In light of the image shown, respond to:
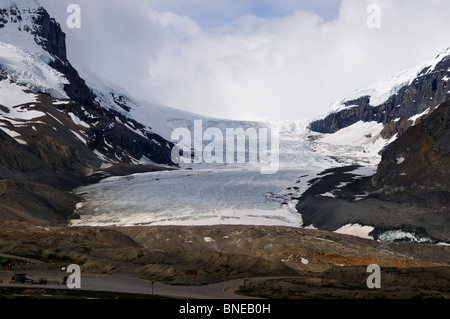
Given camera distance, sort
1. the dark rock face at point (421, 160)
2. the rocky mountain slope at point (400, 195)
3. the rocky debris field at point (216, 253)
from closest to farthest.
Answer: the rocky debris field at point (216, 253), the rocky mountain slope at point (400, 195), the dark rock face at point (421, 160)

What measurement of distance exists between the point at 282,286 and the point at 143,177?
344 feet

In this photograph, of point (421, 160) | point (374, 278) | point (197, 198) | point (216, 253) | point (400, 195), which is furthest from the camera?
point (197, 198)

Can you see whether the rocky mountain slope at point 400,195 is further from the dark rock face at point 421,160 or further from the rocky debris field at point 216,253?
the rocky debris field at point 216,253

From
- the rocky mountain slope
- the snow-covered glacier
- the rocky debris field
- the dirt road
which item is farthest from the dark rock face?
the dirt road

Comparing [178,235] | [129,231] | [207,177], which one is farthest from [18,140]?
[178,235]

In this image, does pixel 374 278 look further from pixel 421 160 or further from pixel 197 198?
pixel 197 198

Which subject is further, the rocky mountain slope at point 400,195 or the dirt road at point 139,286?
the rocky mountain slope at point 400,195

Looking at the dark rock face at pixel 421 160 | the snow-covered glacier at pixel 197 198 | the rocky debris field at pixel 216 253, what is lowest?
the rocky debris field at pixel 216 253

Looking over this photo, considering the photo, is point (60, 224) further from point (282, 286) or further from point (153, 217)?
point (282, 286)

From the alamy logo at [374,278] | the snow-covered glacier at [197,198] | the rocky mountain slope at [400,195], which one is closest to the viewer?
the alamy logo at [374,278]

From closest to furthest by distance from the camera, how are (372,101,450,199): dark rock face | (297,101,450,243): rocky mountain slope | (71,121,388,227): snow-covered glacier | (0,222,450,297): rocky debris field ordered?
(0,222,450,297): rocky debris field → (297,101,450,243): rocky mountain slope → (71,121,388,227): snow-covered glacier → (372,101,450,199): dark rock face

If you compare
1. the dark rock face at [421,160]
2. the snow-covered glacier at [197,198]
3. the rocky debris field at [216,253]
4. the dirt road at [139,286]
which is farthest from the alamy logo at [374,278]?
the dark rock face at [421,160]

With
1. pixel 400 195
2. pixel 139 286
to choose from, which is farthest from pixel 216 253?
pixel 400 195

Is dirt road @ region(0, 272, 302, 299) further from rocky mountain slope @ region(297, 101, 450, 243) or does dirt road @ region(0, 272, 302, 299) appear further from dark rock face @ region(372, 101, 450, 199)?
dark rock face @ region(372, 101, 450, 199)
